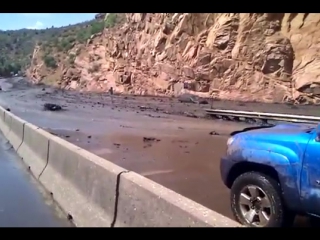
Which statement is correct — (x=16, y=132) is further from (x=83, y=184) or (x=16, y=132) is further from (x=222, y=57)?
(x=222, y=57)

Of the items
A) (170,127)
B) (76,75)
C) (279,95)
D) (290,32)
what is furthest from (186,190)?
(76,75)

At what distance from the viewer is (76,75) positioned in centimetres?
6519

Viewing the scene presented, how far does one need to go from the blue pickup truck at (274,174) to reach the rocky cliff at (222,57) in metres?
25.0

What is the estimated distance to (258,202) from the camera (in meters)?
5.25

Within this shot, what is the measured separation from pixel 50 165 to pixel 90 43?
61397 mm

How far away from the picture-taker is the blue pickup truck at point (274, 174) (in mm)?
4750

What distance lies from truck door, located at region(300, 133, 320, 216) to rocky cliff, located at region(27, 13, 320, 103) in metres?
25.6

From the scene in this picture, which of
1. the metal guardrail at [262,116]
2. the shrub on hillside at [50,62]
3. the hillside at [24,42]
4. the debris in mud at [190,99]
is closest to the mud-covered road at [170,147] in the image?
the metal guardrail at [262,116]

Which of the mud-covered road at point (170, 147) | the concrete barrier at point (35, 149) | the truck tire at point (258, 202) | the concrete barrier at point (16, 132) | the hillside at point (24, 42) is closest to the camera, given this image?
the truck tire at point (258, 202)

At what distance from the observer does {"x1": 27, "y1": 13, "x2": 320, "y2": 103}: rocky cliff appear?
31812 millimetres

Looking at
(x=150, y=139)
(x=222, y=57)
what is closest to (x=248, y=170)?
(x=150, y=139)

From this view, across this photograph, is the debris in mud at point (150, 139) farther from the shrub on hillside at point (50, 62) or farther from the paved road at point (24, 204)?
the shrub on hillside at point (50, 62)

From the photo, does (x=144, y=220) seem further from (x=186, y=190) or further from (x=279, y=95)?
(x=279, y=95)

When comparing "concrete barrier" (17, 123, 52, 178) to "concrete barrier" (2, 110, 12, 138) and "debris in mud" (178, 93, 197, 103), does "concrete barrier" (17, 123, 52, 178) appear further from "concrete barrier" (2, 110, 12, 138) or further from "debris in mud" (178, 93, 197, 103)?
"debris in mud" (178, 93, 197, 103)
